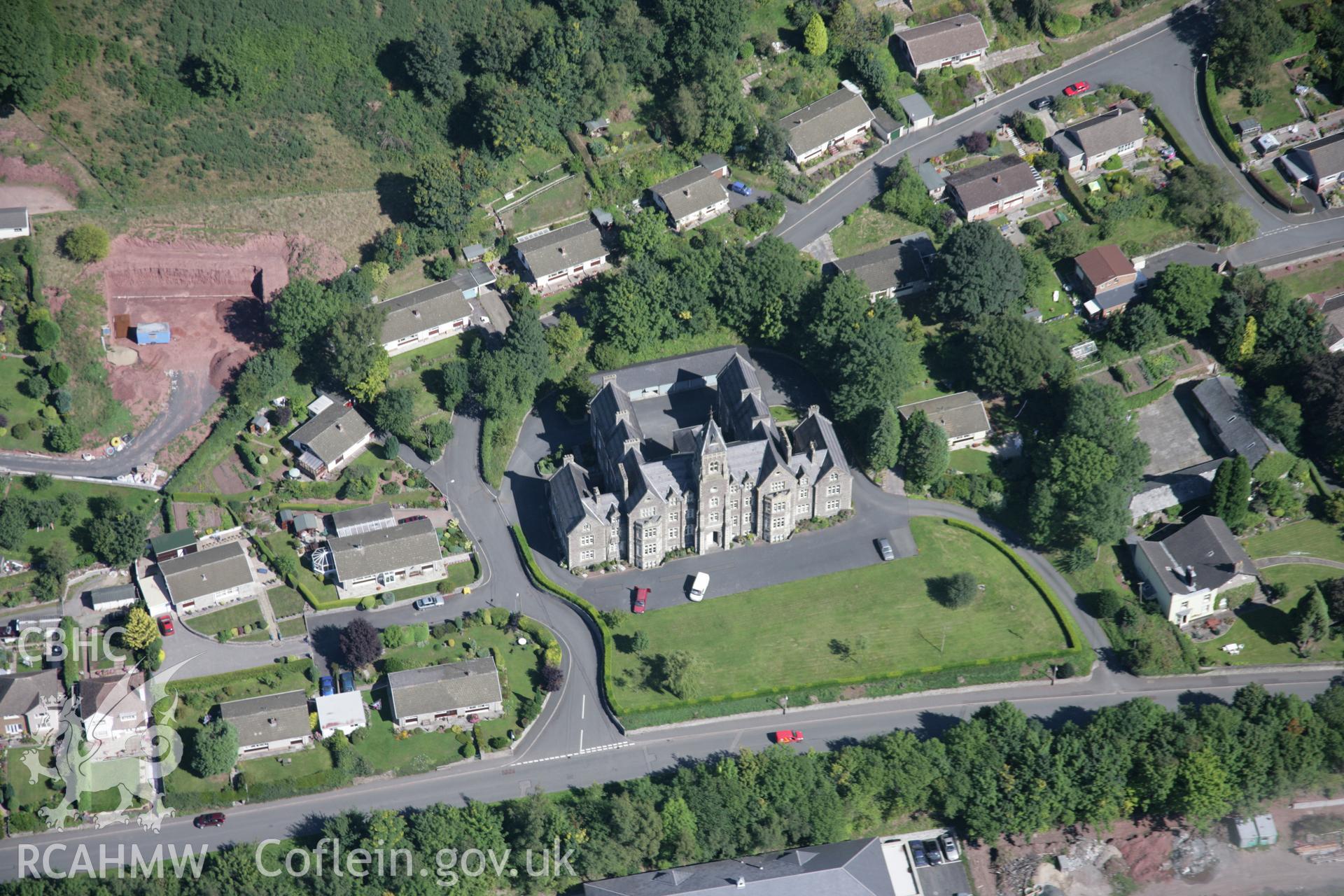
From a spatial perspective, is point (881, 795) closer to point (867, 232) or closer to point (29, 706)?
point (867, 232)

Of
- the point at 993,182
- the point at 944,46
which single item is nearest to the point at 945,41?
the point at 944,46

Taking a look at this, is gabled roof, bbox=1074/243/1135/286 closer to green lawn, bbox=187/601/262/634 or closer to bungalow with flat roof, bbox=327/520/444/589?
bungalow with flat roof, bbox=327/520/444/589

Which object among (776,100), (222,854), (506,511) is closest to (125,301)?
(506,511)

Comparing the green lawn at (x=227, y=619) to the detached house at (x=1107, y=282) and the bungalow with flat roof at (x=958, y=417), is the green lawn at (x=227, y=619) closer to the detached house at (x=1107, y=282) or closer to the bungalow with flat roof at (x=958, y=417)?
the bungalow with flat roof at (x=958, y=417)

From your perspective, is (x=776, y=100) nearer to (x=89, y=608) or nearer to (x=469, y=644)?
(x=469, y=644)

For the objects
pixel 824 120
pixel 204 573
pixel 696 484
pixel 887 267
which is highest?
pixel 824 120

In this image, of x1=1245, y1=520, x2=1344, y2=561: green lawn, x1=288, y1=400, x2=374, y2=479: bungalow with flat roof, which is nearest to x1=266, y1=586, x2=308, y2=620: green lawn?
x1=288, y1=400, x2=374, y2=479: bungalow with flat roof
